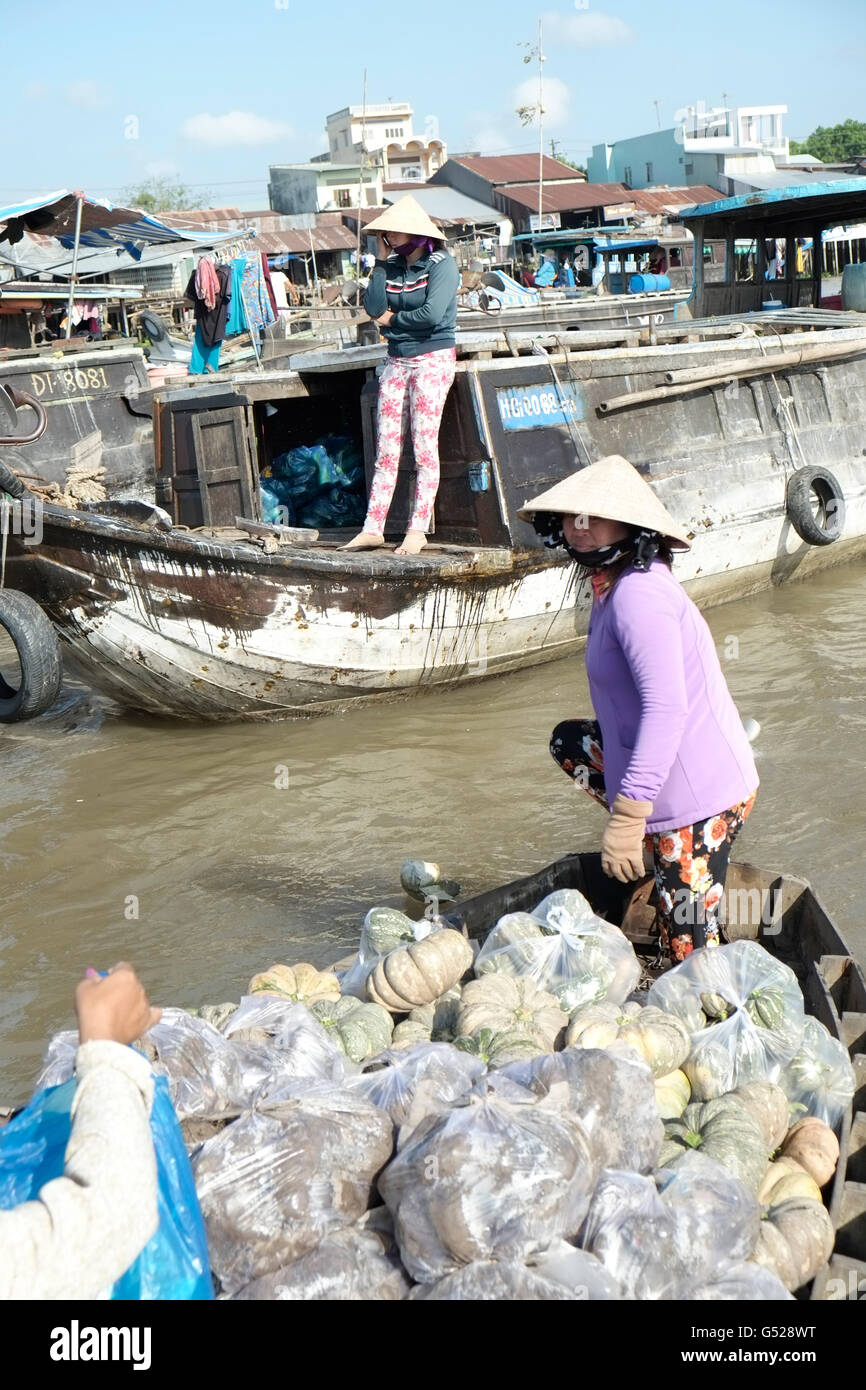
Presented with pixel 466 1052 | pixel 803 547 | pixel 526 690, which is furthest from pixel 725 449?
pixel 466 1052

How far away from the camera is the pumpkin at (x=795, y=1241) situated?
220 cm

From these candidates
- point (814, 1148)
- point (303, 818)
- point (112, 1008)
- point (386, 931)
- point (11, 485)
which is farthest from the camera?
point (11, 485)

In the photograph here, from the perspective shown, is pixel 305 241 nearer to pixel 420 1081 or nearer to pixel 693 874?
pixel 693 874

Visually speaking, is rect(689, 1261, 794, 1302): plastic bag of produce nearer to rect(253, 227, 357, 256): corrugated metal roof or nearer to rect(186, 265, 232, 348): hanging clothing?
rect(186, 265, 232, 348): hanging clothing

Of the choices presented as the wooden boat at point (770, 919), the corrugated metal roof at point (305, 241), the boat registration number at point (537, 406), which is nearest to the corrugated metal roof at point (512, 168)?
the corrugated metal roof at point (305, 241)

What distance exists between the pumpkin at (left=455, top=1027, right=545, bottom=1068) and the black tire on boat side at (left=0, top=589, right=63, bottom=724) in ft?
14.5

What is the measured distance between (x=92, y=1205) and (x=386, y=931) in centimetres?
204

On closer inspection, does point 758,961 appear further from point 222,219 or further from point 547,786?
point 222,219

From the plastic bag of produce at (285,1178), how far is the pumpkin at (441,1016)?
2.31ft

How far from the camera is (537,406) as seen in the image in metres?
7.29

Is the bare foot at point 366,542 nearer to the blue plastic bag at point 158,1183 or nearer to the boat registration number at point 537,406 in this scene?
the boat registration number at point 537,406

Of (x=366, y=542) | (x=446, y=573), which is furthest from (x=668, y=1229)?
(x=366, y=542)
